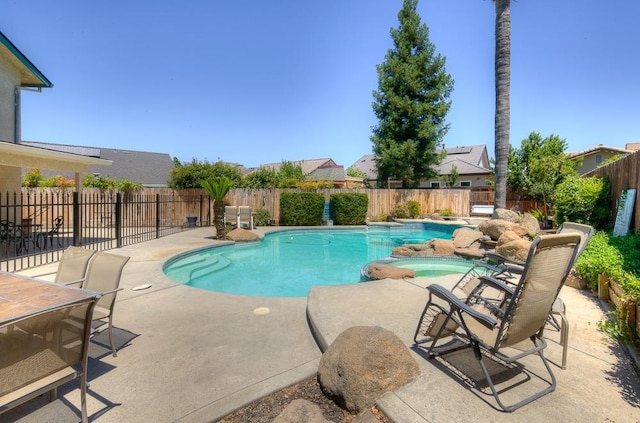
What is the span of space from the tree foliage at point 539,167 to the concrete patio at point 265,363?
14555 millimetres

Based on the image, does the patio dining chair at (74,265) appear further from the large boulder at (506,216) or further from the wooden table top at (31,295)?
the large boulder at (506,216)

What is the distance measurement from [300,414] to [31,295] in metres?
2.04

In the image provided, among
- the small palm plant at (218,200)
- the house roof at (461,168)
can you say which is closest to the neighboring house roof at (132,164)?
the small palm plant at (218,200)

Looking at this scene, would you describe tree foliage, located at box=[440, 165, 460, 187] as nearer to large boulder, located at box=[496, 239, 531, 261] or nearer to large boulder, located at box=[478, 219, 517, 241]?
large boulder, located at box=[478, 219, 517, 241]

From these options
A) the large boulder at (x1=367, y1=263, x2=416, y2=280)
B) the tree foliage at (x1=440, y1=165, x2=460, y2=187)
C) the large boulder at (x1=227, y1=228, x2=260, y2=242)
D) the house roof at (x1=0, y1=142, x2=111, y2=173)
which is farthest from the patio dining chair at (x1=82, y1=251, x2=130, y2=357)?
the tree foliage at (x1=440, y1=165, x2=460, y2=187)

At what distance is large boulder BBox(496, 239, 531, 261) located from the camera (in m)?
6.94

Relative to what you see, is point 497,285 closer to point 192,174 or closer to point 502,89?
point 502,89

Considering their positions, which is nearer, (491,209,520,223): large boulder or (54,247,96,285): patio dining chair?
(54,247,96,285): patio dining chair

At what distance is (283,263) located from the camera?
895 cm

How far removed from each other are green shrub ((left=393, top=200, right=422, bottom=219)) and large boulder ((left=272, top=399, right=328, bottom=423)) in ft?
55.9

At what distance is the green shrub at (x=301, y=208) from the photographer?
16078 millimetres

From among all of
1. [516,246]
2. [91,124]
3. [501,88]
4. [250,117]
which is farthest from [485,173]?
[91,124]

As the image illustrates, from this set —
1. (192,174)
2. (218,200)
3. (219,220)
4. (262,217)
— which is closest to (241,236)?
(219,220)

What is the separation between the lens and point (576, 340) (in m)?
3.12
